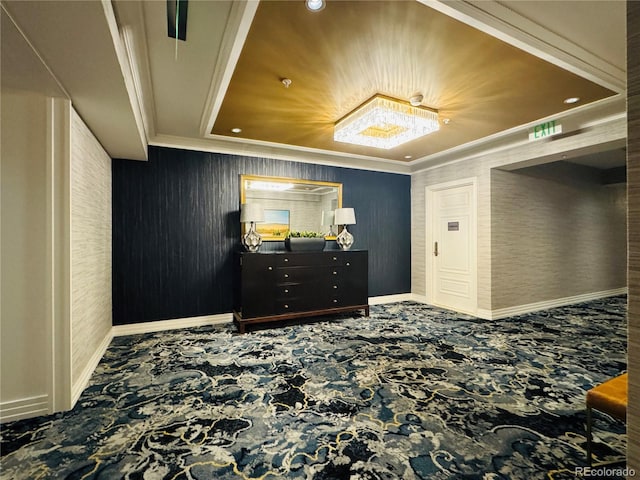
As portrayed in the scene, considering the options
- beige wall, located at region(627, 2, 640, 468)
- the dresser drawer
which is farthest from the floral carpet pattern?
beige wall, located at region(627, 2, 640, 468)

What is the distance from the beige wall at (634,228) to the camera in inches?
24.3

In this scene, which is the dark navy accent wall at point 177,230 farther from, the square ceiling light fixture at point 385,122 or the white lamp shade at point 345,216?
the square ceiling light fixture at point 385,122

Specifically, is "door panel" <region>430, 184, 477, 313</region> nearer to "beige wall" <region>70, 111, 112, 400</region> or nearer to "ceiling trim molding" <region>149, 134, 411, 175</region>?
"ceiling trim molding" <region>149, 134, 411, 175</region>

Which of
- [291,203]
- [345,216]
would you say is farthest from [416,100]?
[291,203]

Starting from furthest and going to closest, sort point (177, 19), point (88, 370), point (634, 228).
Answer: point (88, 370), point (177, 19), point (634, 228)

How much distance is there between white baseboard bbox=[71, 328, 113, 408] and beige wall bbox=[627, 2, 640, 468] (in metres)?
3.10

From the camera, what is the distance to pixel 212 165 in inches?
174

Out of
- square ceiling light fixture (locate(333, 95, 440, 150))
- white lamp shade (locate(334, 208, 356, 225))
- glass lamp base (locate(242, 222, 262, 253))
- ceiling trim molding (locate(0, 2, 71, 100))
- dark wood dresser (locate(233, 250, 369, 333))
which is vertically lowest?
dark wood dresser (locate(233, 250, 369, 333))

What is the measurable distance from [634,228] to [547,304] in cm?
580

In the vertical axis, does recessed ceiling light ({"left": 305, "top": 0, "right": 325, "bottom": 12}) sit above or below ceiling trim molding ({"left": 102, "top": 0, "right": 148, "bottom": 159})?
above

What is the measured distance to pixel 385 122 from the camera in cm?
312

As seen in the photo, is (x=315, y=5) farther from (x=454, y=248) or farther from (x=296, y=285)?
(x=454, y=248)

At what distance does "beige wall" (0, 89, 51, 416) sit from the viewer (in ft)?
6.78

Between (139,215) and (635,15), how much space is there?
463 cm
